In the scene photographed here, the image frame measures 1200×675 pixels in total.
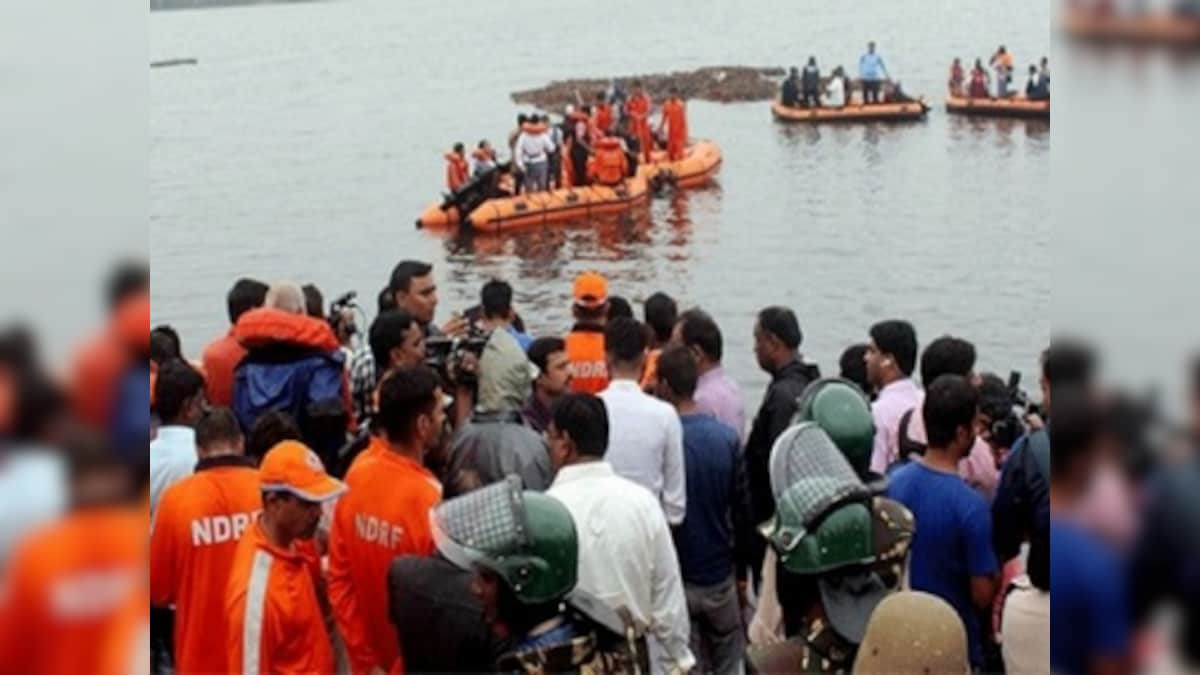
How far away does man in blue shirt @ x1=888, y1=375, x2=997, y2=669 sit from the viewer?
11.1ft

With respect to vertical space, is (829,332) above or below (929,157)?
below

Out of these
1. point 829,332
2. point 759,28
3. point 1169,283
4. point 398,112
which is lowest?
point 829,332

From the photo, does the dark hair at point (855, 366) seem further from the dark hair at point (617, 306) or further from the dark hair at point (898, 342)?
the dark hair at point (617, 306)

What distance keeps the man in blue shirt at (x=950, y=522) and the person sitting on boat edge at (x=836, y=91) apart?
2776cm

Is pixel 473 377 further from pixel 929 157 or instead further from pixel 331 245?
pixel 929 157

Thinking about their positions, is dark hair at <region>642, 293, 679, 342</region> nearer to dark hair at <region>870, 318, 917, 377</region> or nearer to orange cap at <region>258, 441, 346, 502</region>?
dark hair at <region>870, 318, 917, 377</region>

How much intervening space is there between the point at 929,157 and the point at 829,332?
43.3 ft

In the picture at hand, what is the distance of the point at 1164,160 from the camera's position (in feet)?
2.77

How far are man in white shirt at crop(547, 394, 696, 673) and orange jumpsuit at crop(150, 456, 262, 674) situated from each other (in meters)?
0.65

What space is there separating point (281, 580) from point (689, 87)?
42055 mm

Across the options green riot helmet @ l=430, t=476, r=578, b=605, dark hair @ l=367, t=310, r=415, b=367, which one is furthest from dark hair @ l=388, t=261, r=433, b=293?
green riot helmet @ l=430, t=476, r=578, b=605

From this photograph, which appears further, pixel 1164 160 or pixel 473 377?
pixel 473 377

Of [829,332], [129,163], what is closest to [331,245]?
[829,332]

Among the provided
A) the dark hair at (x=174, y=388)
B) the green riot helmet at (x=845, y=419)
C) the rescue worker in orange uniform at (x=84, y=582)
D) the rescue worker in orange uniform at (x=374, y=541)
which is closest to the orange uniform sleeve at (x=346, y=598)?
the rescue worker in orange uniform at (x=374, y=541)
